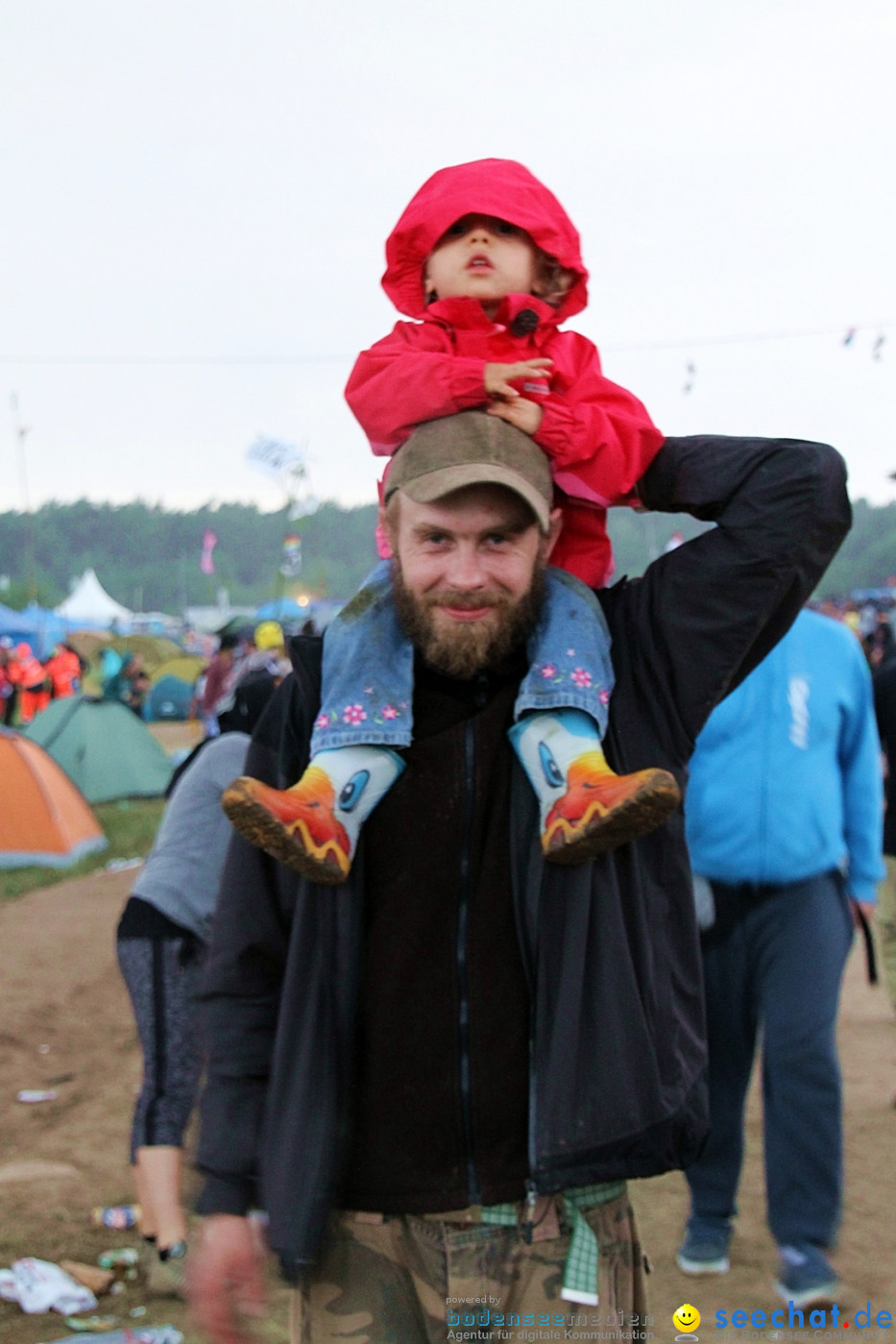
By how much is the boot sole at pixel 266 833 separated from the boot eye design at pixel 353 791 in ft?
0.40

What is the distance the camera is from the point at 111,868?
11227 mm

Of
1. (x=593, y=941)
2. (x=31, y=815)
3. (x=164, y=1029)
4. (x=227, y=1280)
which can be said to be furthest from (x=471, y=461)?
(x=31, y=815)

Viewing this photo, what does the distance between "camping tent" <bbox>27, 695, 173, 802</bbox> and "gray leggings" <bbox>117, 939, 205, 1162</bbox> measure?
1207cm

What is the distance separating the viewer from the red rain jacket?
7.18 ft

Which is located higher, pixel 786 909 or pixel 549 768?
pixel 549 768

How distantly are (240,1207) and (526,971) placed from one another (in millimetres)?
602

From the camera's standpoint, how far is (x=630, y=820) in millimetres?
1852

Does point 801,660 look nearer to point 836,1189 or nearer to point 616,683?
point 836,1189

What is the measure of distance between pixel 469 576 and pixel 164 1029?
1.62m

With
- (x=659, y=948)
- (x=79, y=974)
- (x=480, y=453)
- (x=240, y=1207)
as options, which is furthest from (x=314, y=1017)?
(x=79, y=974)

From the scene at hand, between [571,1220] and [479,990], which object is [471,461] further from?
[571,1220]

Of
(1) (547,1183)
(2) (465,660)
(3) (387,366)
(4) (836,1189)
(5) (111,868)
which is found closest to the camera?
(1) (547,1183)

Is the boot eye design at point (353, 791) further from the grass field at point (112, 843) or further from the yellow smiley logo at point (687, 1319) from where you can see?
the grass field at point (112, 843)

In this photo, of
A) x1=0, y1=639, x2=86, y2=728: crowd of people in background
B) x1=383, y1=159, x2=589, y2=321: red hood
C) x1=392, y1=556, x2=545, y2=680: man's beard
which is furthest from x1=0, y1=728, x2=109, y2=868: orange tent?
x1=392, y1=556, x2=545, y2=680: man's beard
